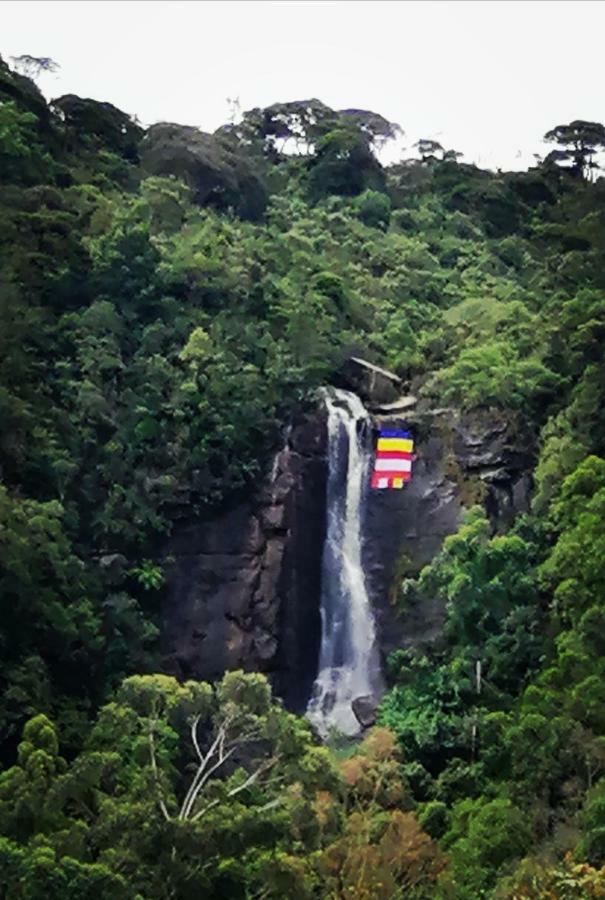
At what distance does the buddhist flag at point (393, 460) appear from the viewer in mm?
28391

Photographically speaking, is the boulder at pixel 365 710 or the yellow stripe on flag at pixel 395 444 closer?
the boulder at pixel 365 710

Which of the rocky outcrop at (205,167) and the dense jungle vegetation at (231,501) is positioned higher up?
the rocky outcrop at (205,167)

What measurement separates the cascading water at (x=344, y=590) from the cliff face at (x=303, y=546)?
22 centimetres

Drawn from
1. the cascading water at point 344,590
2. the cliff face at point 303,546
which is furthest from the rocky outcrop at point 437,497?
the cascading water at point 344,590

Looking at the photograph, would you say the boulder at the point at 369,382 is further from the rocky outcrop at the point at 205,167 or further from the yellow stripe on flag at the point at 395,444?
the rocky outcrop at the point at 205,167

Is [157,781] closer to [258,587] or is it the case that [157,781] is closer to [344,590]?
[258,587]

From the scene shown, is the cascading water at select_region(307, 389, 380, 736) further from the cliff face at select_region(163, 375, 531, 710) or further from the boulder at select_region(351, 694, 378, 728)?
the boulder at select_region(351, 694, 378, 728)

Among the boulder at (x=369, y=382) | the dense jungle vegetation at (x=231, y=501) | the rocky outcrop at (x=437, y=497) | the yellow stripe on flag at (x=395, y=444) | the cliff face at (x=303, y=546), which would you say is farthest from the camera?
the boulder at (x=369, y=382)

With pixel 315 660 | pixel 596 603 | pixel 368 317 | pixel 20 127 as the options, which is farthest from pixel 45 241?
pixel 596 603

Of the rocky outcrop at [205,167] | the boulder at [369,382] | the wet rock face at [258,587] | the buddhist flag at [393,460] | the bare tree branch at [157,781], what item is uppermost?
the rocky outcrop at [205,167]

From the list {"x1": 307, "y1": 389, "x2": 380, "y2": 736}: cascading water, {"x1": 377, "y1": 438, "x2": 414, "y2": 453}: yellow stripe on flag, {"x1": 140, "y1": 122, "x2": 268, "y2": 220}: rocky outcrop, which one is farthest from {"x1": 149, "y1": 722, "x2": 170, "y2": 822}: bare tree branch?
{"x1": 140, "y1": 122, "x2": 268, "y2": 220}: rocky outcrop

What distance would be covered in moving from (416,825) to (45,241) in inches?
636

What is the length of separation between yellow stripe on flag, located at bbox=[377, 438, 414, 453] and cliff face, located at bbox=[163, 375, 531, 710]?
0.28 meters

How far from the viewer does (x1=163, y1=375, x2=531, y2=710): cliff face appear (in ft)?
85.8
